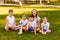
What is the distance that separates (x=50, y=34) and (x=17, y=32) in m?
1.32

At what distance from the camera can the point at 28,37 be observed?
9891 millimetres

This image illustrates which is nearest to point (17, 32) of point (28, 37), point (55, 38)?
point (28, 37)

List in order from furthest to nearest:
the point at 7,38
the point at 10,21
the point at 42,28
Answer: the point at 10,21, the point at 42,28, the point at 7,38

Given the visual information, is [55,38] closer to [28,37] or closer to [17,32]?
[28,37]

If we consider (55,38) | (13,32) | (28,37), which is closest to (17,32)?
(13,32)

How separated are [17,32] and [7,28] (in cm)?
49

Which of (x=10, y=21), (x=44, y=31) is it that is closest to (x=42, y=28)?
(x=44, y=31)

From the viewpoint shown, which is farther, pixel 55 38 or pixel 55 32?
pixel 55 32

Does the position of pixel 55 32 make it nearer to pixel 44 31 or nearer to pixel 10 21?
pixel 44 31

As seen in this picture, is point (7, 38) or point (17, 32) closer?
point (7, 38)

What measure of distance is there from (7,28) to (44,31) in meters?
1.57

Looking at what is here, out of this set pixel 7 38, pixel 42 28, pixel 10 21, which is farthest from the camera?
pixel 10 21

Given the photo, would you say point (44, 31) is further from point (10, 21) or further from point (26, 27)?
point (10, 21)

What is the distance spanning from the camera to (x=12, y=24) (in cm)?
1111
